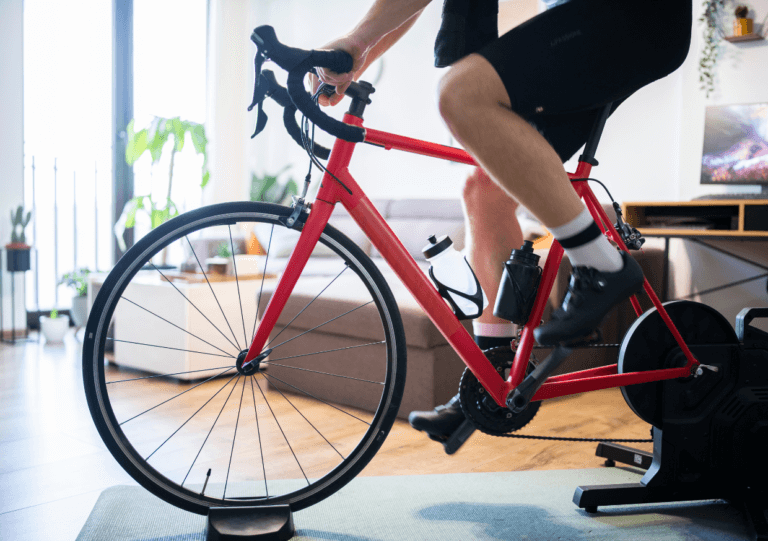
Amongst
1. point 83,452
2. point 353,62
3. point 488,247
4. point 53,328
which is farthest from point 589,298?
point 53,328

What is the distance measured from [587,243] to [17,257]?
146 inches

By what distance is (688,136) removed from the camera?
122 inches

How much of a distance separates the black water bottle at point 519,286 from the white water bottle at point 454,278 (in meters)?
0.04

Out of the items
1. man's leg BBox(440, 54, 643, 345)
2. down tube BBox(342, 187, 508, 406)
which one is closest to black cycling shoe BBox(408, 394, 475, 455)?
down tube BBox(342, 187, 508, 406)

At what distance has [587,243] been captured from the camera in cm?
99

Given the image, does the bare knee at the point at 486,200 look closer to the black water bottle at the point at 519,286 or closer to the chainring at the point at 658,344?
the black water bottle at the point at 519,286

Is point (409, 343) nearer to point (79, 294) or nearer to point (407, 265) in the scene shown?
point (407, 265)

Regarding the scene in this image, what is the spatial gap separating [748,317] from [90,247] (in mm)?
4382

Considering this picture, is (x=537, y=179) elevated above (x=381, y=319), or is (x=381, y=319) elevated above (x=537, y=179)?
(x=537, y=179)

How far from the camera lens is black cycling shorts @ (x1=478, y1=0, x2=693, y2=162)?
3.18 ft

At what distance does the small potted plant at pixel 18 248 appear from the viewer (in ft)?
12.1

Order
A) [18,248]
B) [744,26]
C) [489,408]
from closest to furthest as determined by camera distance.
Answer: [489,408], [744,26], [18,248]

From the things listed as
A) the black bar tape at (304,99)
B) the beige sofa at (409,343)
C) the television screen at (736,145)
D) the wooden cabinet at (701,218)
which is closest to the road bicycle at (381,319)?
the black bar tape at (304,99)

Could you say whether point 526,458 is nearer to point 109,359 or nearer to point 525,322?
point 525,322
